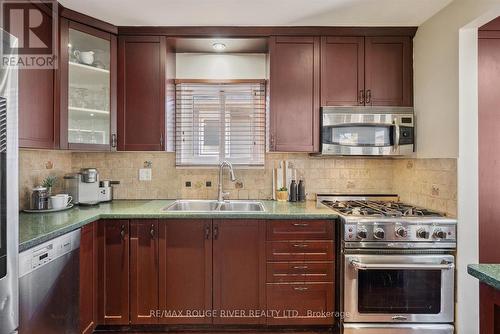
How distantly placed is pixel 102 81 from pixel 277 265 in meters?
2.02

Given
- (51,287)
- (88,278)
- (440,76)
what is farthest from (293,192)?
(51,287)

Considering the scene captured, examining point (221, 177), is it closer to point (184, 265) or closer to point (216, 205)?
point (216, 205)

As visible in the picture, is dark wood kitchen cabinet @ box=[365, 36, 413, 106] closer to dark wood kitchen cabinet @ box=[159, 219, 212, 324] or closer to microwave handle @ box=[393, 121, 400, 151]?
microwave handle @ box=[393, 121, 400, 151]

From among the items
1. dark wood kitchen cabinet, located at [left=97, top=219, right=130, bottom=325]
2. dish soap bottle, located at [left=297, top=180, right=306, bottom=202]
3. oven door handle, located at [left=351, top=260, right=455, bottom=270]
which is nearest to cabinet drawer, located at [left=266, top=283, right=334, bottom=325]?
oven door handle, located at [left=351, top=260, right=455, bottom=270]

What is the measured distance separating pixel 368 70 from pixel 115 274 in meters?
2.59

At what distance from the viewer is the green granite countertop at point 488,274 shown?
95 cm

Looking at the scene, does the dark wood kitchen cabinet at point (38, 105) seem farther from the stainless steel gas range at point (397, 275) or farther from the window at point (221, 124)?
the stainless steel gas range at point (397, 275)

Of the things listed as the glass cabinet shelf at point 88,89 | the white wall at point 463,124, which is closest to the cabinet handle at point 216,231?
the glass cabinet shelf at point 88,89

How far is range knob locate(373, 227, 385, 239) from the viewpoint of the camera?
2033mm

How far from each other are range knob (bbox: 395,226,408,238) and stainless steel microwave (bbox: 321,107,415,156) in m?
0.66

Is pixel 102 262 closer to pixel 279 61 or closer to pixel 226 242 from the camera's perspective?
pixel 226 242

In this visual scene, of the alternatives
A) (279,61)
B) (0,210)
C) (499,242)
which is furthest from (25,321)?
(499,242)

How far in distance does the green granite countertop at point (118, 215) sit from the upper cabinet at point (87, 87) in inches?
20.2

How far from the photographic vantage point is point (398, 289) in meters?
2.05
